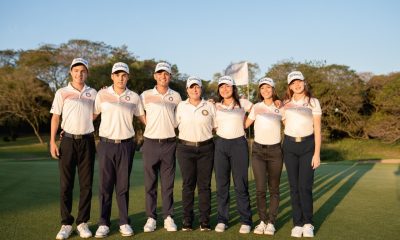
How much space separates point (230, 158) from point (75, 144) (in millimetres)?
2139

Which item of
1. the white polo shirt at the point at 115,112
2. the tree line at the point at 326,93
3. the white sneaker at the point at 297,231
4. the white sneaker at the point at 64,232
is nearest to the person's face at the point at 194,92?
the white polo shirt at the point at 115,112

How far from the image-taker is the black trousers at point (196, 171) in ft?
18.6

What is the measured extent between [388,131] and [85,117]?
32253 mm

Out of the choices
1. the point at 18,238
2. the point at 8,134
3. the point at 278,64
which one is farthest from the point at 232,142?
the point at 8,134

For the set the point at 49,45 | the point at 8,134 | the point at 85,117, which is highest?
the point at 49,45

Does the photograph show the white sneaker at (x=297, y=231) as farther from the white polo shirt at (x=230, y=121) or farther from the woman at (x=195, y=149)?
the white polo shirt at (x=230, y=121)

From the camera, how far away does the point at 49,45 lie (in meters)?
51.7

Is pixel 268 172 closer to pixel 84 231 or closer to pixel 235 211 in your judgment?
pixel 235 211

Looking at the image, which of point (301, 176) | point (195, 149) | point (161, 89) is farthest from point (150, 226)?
point (301, 176)

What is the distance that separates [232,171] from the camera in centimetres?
575

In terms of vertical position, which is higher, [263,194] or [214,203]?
[263,194]

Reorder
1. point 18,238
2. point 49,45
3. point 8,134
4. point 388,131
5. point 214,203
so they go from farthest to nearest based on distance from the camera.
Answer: point 49,45
point 8,134
point 388,131
point 214,203
point 18,238

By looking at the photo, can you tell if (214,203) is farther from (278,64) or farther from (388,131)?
(278,64)

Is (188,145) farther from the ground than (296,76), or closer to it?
closer to it
